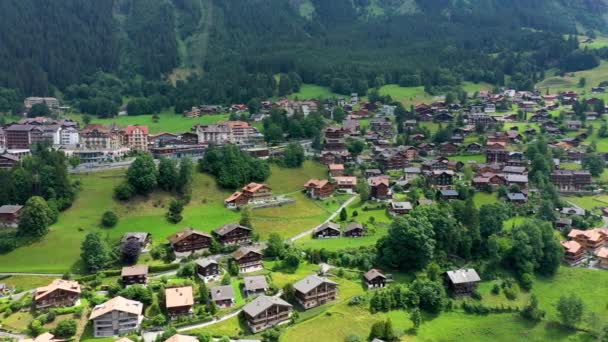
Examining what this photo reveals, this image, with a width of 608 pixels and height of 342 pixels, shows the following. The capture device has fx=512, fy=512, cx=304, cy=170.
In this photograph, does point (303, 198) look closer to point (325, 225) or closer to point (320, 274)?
point (325, 225)

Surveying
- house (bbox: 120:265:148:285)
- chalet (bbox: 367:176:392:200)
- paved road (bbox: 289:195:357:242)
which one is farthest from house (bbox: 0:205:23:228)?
chalet (bbox: 367:176:392:200)

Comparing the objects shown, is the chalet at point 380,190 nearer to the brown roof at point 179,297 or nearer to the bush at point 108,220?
the brown roof at point 179,297

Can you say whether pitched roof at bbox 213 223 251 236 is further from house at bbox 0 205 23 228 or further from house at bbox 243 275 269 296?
house at bbox 0 205 23 228

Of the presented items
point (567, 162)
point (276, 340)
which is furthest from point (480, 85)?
point (276, 340)

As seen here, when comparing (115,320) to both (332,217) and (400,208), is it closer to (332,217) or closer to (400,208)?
(332,217)

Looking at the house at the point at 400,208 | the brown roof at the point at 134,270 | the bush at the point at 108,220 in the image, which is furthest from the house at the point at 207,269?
the house at the point at 400,208

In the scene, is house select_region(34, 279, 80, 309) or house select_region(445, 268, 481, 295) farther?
house select_region(445, 268, 481, 295)

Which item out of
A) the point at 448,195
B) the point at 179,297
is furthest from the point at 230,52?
the point at 179,297
